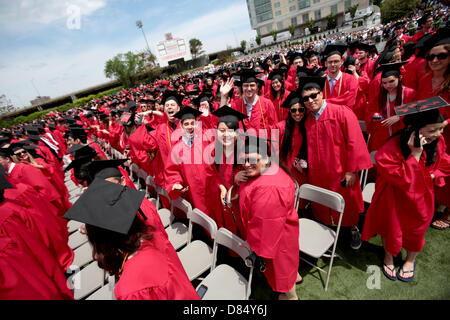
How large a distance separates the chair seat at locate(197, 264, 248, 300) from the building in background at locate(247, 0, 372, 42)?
7247 centimetres

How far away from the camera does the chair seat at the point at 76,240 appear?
11.0 feet

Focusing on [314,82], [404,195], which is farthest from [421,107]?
[314,82]

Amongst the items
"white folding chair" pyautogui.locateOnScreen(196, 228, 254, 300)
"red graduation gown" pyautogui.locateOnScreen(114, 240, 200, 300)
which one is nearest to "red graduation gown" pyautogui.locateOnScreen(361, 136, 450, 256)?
"white folding chair" pyautogui.locateOnScreen(196, 228, 254, 300)

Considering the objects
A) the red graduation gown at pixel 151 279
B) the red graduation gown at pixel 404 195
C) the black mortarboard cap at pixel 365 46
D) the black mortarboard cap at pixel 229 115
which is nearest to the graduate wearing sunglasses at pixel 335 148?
the red graduation gown at pixel 404 195

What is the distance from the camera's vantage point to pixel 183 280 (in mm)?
1303

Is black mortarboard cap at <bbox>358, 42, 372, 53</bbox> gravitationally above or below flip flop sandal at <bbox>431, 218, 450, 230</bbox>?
above

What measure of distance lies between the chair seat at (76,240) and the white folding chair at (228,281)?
2.60m

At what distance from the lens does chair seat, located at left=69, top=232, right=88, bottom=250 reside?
3353mm

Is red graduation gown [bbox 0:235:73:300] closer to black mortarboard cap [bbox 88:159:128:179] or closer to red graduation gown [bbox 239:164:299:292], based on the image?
black mortarboard cap [bbox 88:159:128:179]

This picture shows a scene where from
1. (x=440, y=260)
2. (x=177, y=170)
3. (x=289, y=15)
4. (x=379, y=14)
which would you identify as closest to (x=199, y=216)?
(x=177, y=170)

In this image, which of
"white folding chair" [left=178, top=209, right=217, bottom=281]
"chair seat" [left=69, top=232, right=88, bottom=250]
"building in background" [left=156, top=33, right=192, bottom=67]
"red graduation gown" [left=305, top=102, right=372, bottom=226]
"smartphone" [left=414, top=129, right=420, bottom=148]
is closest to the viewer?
"smartphone" [left=414, top=129, right=420, bottom=148]

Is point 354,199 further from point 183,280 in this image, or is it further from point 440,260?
point 183,280

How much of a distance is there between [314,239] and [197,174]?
70.2 inches
